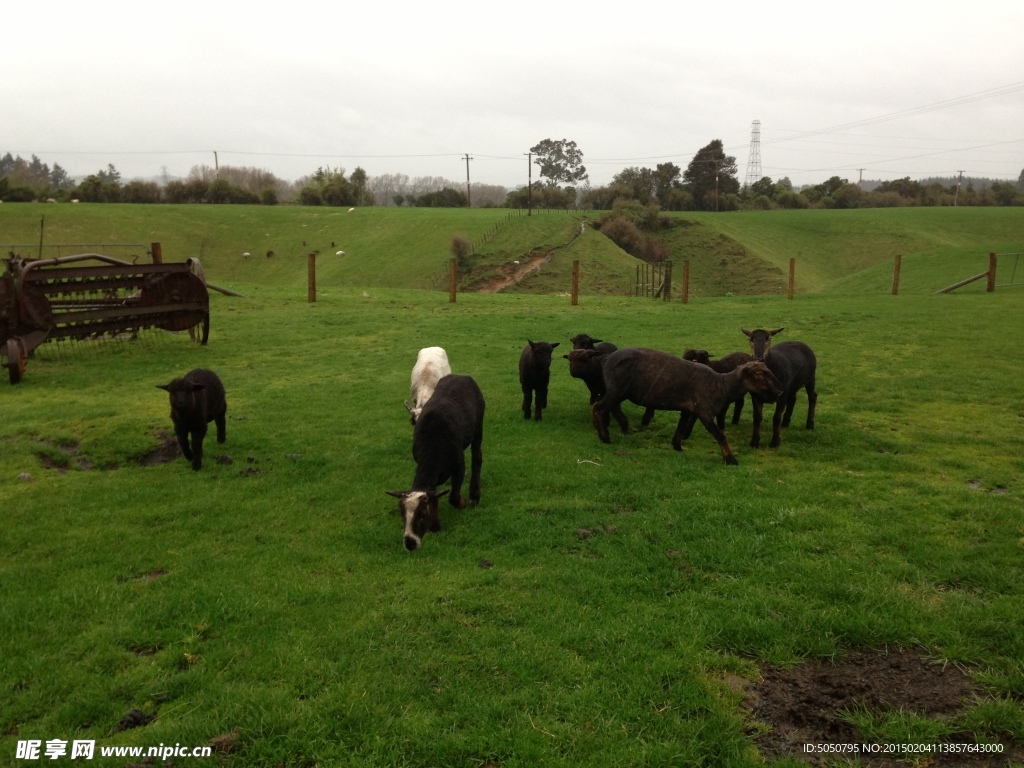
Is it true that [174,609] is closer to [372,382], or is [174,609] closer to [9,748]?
[9,748]

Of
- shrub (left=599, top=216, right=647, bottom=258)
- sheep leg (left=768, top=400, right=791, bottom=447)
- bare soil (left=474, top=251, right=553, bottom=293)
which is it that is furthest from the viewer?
shrub (left=599, top=216, right=647, bottom=258)

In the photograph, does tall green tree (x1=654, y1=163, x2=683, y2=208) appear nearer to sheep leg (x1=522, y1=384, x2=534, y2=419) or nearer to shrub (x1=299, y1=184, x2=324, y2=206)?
shrub (x1=299, y1=184, x2=324, y2=206)

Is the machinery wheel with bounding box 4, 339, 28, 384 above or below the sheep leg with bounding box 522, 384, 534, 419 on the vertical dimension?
above

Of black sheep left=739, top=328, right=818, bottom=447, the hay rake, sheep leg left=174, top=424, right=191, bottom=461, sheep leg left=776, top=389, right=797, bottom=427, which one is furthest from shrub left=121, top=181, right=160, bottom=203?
sheep leg left=776, top=389, right=797, bottom=427

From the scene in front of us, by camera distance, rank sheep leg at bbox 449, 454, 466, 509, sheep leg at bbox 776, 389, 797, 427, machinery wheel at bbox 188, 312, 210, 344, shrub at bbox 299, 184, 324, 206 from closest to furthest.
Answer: sheep leg at bbox 449, 454, 466, 509 → sheep leg at bbox 776, 389, 797, 427 → machinery wheel at bbox 188, 312, 210, 344 → shrub at bbox 299, 184, 324, 206

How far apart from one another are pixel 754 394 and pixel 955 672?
17.0 feet

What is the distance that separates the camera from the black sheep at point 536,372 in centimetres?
1104

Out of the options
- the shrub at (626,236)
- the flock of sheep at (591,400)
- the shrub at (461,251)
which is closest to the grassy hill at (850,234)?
the shrub at (626,236)

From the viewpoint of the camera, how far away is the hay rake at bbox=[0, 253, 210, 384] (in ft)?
45.7

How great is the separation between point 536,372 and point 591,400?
1281 mm

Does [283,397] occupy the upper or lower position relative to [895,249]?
lower

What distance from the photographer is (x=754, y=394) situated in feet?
31.0

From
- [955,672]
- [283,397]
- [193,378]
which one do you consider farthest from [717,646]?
[283,397]

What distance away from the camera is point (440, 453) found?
24.1 ft
